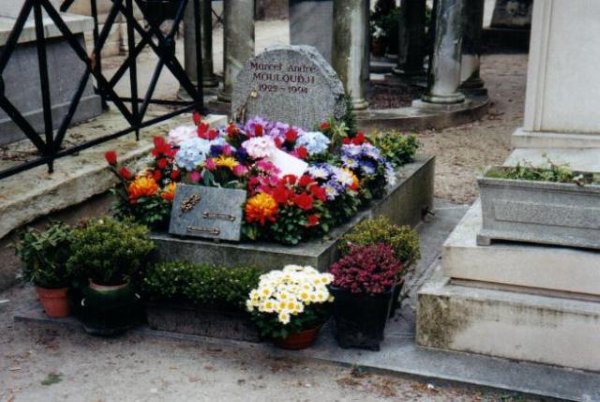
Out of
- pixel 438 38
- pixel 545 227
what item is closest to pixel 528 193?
pixel 545 227

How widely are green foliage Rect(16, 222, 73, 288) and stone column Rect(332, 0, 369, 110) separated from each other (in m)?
5.65

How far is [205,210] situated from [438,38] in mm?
6377

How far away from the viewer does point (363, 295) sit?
17.1 ft

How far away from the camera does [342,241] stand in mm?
5906

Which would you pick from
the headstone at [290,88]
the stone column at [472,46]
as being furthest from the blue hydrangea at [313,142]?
the stone column at [472,46]

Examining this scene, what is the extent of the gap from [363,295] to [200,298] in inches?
39.4

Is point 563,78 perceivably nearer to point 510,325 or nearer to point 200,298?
point 510,325

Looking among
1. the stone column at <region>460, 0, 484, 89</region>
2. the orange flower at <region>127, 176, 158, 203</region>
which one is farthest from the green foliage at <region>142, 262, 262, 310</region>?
the stone column at <region>460, 0, 484, 89</region>

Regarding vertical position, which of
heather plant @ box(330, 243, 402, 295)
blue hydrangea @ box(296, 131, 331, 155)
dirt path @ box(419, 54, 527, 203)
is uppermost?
blue hydrangea @ box(296, 131, 331, 155)

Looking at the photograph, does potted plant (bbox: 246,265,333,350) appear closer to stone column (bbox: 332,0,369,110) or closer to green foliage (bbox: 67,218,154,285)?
green foliage (bbox: 67,218,154,285)

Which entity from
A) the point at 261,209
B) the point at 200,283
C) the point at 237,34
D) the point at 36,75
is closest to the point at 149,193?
the point at 261,209

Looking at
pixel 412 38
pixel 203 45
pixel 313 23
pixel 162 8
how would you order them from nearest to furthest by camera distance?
1. pixel 162 8
2. pixel 313 23
3. pixel 203 45
4. pixel 412 38

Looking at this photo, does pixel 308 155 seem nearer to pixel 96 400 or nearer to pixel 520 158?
pixel 520 158

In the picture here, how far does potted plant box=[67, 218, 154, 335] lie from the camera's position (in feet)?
17.9
